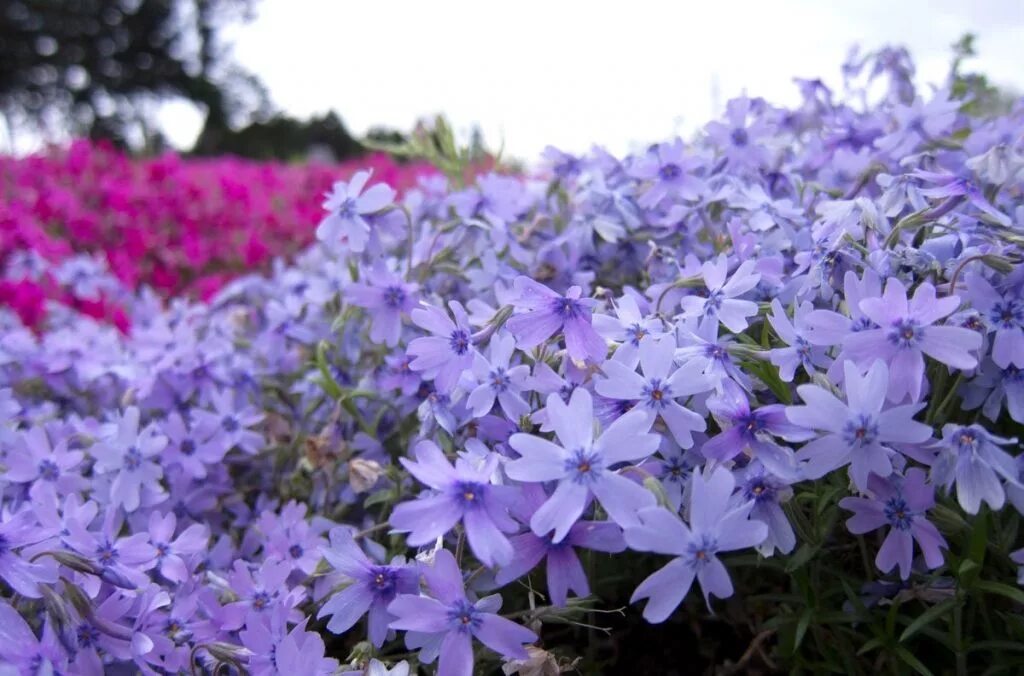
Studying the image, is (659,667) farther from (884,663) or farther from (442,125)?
(442,125)

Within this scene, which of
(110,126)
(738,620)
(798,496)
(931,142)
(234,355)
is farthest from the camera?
(110,126)

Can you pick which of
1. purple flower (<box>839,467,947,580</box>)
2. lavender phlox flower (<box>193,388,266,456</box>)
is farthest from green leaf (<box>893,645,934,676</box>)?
lavender phlox flower (<box>193,388,266,456</box>)

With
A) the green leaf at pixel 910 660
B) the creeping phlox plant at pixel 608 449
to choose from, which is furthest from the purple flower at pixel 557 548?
the green leaf at pixel 910 660

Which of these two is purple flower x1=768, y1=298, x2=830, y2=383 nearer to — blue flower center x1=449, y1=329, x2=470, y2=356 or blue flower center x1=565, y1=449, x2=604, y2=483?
blue flower center x1=565, y1=449, x2=604, y2=483

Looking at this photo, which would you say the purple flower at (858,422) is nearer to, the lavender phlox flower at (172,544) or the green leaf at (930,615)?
the green leaf at (930,615)

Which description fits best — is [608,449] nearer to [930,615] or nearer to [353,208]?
[930,615]

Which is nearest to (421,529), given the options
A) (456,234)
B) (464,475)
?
(464,475)
